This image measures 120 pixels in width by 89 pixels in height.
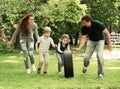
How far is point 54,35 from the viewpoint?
3094cm

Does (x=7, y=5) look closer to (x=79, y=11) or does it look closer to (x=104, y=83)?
(x=104, y=83)

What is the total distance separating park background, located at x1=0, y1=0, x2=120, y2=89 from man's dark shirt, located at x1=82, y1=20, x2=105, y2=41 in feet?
4.17

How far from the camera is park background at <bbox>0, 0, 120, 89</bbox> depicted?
1034 cm

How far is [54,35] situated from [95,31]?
64.6ft

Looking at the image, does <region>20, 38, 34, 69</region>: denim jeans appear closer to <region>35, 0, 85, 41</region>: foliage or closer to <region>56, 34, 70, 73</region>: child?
<region>56, 34, 70, 73</region>: child

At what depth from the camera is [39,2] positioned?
27375mm

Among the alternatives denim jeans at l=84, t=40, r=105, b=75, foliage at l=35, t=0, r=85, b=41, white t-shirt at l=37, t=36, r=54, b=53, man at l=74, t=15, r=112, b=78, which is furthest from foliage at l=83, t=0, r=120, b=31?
man at l=74, t=15, r=112, b=78

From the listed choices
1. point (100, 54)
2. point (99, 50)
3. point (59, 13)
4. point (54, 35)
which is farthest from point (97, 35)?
point (54, 35)

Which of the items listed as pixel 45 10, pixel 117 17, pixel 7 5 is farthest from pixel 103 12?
pixel 7 5

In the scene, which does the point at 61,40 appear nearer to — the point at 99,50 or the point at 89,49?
the point at 89,49

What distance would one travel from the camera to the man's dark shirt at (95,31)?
36.8ft

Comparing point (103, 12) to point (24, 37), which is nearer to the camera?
point (24, 37)

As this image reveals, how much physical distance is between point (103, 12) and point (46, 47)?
93.5 ft

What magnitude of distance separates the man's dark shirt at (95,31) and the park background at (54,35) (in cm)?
127
